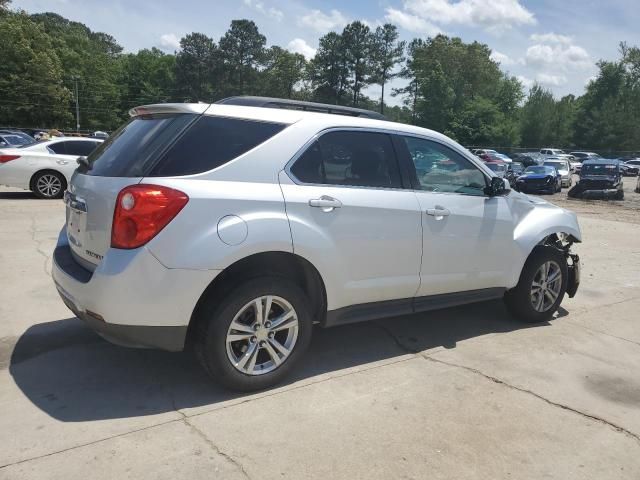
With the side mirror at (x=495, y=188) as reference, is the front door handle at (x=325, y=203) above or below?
below

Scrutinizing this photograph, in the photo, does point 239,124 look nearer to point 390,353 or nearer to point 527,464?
point 390,353

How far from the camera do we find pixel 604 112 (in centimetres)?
7019

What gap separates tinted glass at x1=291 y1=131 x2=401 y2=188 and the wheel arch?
569 mm

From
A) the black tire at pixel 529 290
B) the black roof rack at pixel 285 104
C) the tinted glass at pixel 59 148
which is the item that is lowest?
the black tire at pixel 529 290

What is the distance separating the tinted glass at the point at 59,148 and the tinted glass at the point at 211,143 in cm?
1133

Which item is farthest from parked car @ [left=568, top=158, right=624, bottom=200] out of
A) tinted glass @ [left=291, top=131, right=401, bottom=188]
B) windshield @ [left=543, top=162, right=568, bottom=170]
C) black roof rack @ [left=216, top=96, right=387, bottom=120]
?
black roof rack @ [left=216, top=96, right=387, bottom=120]

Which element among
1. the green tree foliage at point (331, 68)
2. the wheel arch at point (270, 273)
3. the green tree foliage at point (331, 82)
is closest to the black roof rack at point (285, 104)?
the wheel arch at point (270, 273)

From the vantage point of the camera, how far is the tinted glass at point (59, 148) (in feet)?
42.9

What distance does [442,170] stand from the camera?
4.52 metres

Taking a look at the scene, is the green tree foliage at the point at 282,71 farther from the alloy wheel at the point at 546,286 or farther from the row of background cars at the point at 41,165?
the alloy wheel at the point at 546,286

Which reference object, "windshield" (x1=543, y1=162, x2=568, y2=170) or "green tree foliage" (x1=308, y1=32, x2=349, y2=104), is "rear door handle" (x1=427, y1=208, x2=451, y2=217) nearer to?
"windshield" (x1=543, y1=162, x2=568, y2=170)

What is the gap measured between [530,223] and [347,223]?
2274 millimetres

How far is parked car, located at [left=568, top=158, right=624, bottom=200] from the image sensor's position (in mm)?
24775

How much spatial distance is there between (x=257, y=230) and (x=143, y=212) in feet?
2.21
